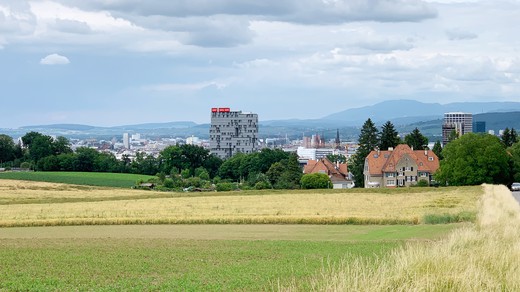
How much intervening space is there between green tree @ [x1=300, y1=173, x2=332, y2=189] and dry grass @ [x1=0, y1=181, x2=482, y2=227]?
46.2 meters

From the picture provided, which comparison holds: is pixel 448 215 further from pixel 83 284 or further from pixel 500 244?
pixel 83 284

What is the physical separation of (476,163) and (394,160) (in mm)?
20872

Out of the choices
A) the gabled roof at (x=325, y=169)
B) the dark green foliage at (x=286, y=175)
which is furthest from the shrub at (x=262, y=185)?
the gabled roof at (x=325, y=169)

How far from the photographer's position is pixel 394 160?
115 metres

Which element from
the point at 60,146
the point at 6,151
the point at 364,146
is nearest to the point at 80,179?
the point at 60,146

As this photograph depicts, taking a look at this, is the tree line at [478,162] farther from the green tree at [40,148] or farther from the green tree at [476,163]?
the green tree at [40,148]

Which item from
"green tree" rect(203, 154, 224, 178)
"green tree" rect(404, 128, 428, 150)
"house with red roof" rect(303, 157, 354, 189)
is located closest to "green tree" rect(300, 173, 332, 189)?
"green tree" rect(404, 128, 428, 150)

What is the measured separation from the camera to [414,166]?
11512 centimetres

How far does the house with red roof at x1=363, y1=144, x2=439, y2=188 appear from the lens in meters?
115

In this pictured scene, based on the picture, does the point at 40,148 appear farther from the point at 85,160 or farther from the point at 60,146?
the point at 85,160

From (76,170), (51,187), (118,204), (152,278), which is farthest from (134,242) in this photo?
(76,170)

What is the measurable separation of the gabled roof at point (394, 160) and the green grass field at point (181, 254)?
75699mm

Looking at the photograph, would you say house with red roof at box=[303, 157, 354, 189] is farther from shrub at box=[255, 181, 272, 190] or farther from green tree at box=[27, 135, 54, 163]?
green tree at box=[27, 135, 54, 163]

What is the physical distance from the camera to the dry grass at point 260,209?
4297 cm
